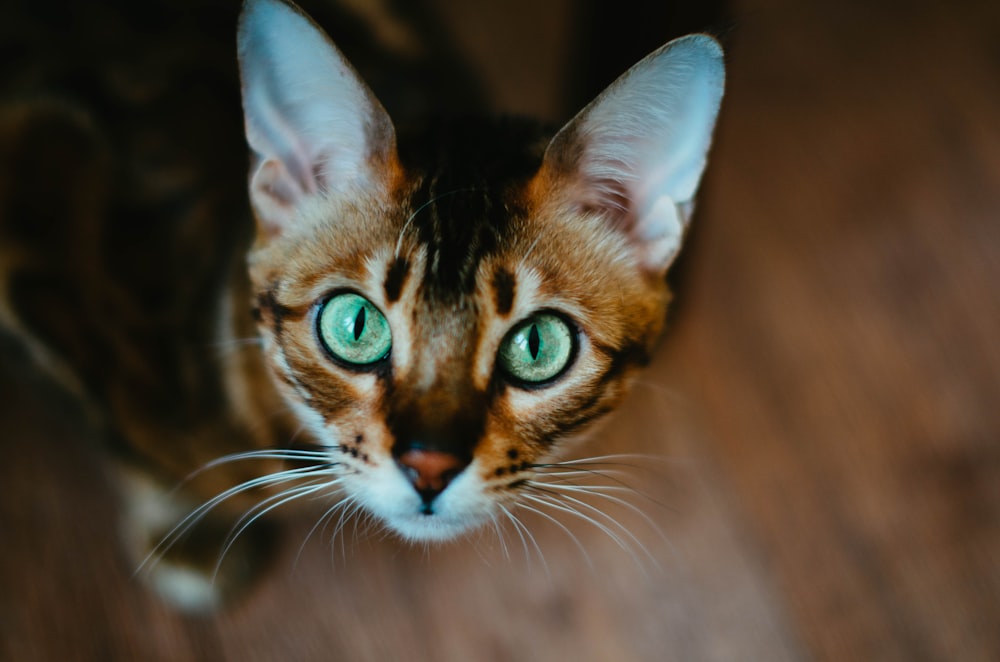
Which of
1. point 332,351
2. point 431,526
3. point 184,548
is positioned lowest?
point 184,548

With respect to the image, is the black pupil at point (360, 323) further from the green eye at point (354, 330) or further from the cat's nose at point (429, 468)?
the cat's nose at point (429, 468)

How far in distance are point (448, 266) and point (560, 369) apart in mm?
138

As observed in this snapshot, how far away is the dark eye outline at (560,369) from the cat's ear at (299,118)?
18 cm

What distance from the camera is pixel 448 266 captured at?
2.21 feet

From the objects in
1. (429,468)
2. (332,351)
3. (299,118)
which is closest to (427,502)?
(429,468)

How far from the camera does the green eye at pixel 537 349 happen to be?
695 millimetres

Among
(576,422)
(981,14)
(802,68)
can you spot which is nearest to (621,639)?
(576,422)

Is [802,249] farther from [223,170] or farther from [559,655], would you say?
[223,170]

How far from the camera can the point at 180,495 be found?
1062 millimetres

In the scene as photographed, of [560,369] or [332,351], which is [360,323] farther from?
[560,369]

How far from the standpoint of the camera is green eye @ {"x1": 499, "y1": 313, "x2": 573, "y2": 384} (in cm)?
70

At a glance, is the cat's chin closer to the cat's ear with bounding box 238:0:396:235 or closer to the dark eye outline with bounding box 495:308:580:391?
the dark eye outline with bounding box 495:308:580:391

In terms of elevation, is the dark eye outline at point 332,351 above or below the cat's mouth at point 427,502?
above

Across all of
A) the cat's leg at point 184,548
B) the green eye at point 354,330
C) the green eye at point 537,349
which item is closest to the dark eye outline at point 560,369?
the green eye at point 537,349
